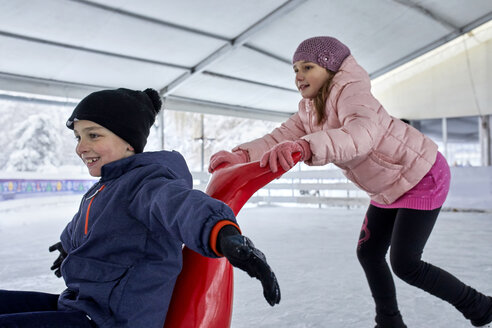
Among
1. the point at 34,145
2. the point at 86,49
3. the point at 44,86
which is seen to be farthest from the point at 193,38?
the point at 34,145

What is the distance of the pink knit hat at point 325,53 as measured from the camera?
119 cm

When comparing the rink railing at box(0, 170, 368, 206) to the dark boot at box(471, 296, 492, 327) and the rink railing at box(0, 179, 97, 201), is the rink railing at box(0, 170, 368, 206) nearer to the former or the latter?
the rink railing at box(0, 179, 97, 201)

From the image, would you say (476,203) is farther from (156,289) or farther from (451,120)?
(156,289)

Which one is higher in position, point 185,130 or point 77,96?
point 185,130

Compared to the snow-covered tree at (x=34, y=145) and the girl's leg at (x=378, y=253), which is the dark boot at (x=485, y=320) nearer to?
the girl's leg at (x=378, y=253)

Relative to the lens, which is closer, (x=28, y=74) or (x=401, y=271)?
(x=401, y=271)

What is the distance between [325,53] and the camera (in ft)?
3.91

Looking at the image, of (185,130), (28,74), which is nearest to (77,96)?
(28,74)

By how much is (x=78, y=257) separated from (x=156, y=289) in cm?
17

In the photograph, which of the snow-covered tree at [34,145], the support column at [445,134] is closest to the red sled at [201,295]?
the support column at [445,134]

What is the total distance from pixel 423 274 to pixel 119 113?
0.99 meters

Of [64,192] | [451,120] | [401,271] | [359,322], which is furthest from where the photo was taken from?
[64,192]

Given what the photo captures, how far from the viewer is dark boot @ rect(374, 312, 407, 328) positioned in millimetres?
1193

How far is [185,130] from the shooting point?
19312 millimetres
